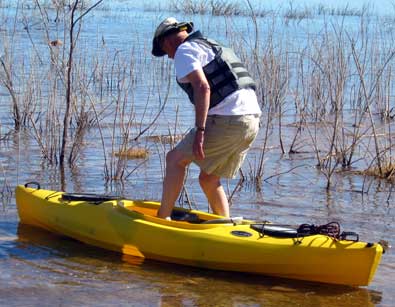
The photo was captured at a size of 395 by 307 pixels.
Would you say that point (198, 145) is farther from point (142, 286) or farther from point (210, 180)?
point (142, 286)

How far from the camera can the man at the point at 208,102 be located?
5.19 meters

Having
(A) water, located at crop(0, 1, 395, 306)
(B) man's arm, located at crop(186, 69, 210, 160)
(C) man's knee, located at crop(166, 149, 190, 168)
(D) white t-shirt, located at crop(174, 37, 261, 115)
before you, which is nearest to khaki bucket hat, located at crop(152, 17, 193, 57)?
(D) white t-shirt, located at crop(174, 37, 261, 115)

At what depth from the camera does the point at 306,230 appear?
5.11 meters

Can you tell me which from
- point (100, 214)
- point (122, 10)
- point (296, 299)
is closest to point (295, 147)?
point (100, 214)

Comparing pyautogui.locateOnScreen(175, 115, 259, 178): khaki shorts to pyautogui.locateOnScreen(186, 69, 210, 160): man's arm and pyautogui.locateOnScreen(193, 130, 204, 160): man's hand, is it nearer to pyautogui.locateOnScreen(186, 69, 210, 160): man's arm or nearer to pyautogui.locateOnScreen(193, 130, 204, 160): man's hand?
pyautogui.locateOnScreen(193, 130, 204, 160): man's hand

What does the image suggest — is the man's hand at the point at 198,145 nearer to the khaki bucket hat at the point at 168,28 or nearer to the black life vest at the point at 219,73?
the black life vest at the point at 219,73

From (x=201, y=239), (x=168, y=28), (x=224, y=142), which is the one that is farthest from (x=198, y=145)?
(x=168, y=28)

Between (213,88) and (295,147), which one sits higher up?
(213,88)

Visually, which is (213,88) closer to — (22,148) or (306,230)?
(306,230)

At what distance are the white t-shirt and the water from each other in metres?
0.98

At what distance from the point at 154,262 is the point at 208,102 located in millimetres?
1048

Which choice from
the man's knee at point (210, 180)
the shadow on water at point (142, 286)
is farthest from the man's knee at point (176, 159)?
the shadow on water at point (142, 286)

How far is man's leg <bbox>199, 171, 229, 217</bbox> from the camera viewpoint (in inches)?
223

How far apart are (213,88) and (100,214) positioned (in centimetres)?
115
